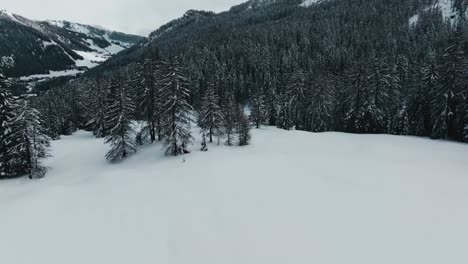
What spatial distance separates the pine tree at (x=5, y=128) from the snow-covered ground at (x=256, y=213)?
4.94 metres

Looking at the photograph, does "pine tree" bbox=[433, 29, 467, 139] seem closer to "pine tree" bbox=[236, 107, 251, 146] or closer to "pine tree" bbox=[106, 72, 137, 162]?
"pine tree" bbox=[236, 107, 251, 146]

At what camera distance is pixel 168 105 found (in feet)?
136

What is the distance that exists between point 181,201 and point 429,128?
Result: 40561 mm

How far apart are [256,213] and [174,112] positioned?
81.2 ft

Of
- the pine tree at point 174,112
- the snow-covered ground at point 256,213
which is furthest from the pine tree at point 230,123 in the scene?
the snow-covered ground at point 256,213

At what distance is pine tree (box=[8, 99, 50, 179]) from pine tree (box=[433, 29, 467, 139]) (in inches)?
1938

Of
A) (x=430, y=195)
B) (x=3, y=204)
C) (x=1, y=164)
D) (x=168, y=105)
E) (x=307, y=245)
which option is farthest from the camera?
(x=168, y=105)

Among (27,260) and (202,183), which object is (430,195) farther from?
(27,260)

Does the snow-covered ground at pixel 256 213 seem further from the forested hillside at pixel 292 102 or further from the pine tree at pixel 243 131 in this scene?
the pine tree at pixel 243 131

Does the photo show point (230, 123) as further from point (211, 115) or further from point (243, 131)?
point (211, 115)

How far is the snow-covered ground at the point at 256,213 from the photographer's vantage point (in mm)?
14602

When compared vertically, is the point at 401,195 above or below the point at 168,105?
below

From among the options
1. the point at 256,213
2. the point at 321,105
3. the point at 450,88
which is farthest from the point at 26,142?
the point at 450,88

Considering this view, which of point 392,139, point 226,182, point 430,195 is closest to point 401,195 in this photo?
point 430,195
